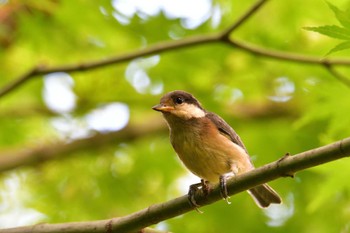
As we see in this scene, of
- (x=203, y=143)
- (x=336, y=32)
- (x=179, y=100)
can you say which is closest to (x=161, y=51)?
(x=179, y=100)

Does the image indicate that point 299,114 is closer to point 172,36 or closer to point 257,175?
point 172,36

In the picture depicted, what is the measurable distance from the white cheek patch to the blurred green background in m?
0.89

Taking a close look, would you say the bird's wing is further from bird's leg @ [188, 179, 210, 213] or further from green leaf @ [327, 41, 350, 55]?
green leaf @ [327, 41, 350, 55]

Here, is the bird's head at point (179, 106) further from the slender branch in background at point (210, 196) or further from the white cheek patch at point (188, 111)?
the slender branch in background at point (210, 196)

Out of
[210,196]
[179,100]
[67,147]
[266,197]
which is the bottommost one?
[210,196]

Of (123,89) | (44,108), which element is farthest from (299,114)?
(44,108)

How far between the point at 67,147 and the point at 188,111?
264cm

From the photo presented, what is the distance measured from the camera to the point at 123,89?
7219 mm

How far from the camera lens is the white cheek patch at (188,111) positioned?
4773mm

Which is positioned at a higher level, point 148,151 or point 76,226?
point 148,151

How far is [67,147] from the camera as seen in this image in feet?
23.4

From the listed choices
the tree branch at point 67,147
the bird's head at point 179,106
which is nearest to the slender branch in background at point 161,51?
the bird's head at point 179,106

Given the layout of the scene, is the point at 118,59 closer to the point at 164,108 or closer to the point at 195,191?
the point at 164,108

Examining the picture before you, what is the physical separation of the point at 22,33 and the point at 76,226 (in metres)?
3.30
